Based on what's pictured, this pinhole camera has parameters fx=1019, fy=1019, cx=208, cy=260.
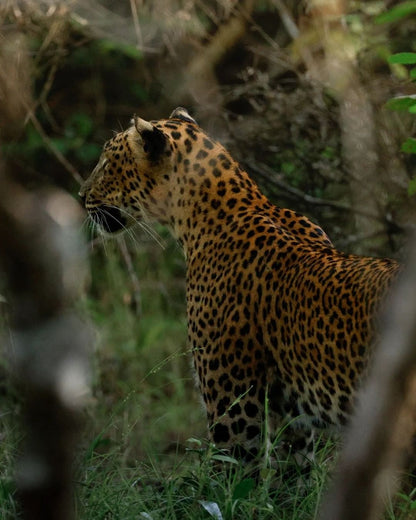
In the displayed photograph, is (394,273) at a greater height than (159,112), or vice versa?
(159,112)

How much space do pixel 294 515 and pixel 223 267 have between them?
1.49m

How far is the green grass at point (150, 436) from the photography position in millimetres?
4215

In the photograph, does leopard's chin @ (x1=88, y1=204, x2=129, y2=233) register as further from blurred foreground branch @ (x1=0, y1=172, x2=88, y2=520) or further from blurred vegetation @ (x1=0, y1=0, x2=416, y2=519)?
blurred foreground branch @ (x1=0, y1=172, x2=88, y2=520)

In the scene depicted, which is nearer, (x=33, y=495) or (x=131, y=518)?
(x=33, y=495)

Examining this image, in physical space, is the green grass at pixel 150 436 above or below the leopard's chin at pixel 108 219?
below

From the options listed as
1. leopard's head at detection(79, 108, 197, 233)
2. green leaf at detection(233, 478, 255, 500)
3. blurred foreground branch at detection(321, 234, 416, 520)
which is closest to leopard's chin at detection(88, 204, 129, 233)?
leopard's head at detection(79, 108, 197, 233)

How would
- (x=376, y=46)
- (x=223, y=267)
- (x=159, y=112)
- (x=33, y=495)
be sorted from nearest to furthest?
(x=33, y=495) < (x=223, y=267) < (x=376, y=46) < (x=159, y=112)

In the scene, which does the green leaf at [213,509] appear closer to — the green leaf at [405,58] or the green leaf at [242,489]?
the green leaf at [242,489]

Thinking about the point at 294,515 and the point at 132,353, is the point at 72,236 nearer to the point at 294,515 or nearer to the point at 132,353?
the point at 294,515

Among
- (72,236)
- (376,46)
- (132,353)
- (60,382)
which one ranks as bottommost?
(132,353)

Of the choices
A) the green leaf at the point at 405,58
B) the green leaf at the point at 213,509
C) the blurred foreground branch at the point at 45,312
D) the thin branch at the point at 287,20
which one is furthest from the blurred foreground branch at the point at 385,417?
the thin branch at the point at 287,20

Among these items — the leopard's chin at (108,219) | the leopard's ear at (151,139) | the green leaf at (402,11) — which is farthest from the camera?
the leopard's chin at (108,219)

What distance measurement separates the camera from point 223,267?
207 inches

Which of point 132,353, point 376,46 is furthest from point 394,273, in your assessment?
point 132,353
